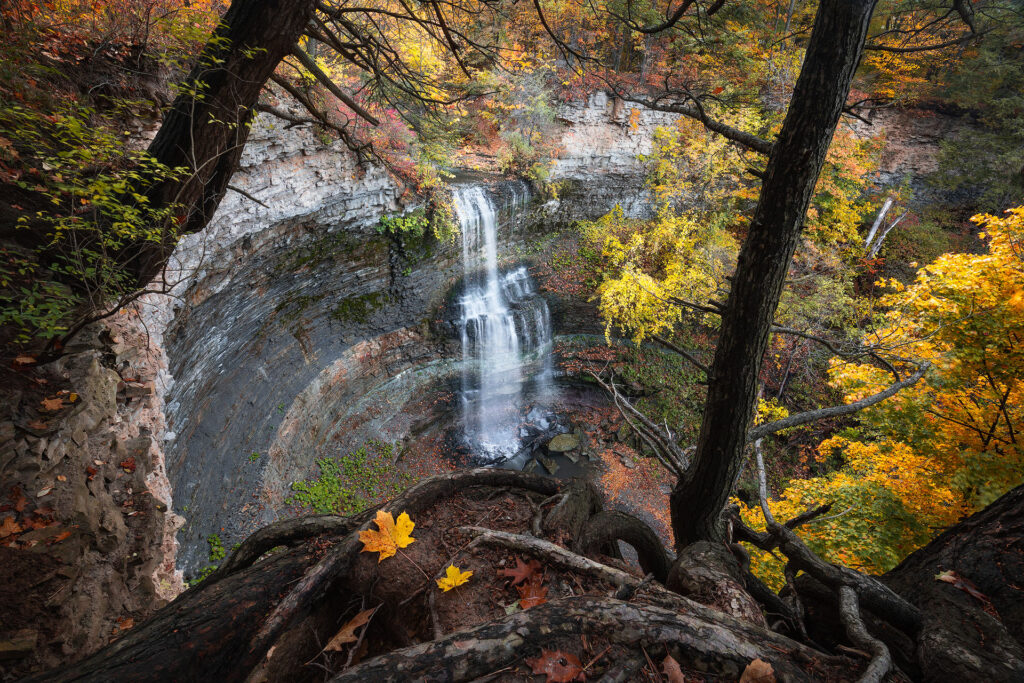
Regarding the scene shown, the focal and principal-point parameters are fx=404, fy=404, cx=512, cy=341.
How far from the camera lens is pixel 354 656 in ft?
6.21

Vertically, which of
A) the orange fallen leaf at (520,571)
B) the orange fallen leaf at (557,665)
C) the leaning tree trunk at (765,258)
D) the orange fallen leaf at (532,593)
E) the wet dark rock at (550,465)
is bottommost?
the wet dark rock at (550,465)

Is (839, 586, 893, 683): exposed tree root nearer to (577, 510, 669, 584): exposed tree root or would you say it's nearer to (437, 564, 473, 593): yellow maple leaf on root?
(577, 510, 669, 584): exposed tree root

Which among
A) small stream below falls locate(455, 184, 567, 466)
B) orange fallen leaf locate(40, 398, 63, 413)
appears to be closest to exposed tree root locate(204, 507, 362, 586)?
orange fallen leaf locate(40, 398, 63, 413)

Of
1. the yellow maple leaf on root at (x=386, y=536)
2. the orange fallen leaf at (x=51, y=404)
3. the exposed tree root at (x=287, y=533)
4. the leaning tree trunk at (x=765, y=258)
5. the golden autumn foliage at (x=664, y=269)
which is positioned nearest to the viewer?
the leaning tree trunk at (x=765, y=258)

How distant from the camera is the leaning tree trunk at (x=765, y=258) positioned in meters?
1.94

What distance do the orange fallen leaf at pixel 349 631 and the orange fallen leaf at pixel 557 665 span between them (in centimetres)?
91

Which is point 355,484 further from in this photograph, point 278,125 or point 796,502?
point 796,502

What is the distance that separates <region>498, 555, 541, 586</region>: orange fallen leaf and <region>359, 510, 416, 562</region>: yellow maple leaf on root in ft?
1.79

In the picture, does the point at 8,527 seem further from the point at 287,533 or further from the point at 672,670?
the point at 672,670

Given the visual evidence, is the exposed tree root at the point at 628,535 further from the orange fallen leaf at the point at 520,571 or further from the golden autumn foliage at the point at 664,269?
the golden autumn foliage at the point at 664,269

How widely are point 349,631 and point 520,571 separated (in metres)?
0.87

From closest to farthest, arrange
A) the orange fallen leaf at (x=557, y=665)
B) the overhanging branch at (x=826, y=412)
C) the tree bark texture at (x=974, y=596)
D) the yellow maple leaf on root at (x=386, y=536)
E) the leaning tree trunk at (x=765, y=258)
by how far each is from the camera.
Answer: the orange fallen leaf at (x=557, y=665) → the tree bark texture at (x=974, y=596) → the leaning tree trunk at (x=765, y=258) → the yellow maple leaf on root at (x=386, y=536) → the overhanging branch at (x=826, y=412)

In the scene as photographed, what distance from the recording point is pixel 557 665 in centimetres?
145

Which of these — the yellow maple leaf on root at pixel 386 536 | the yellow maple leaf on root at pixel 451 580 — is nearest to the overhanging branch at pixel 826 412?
the yellow maple leaf on root at pixel 451 580
